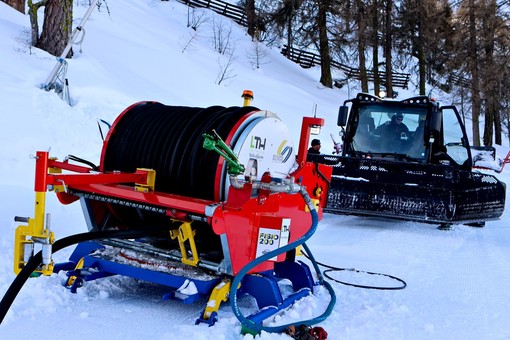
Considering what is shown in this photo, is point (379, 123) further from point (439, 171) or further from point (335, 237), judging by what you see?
point (335, 237)

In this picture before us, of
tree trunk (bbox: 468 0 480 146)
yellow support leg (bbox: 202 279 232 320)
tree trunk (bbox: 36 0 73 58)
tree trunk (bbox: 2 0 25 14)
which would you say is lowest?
yellow support leg (bbox: 202 279 232 320)

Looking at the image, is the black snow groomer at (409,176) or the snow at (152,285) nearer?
the snow at (152,285)

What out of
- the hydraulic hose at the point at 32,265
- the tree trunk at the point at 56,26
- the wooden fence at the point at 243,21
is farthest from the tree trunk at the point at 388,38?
the hydraulic hose at the point at 32,265

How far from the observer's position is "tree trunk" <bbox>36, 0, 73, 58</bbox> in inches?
446

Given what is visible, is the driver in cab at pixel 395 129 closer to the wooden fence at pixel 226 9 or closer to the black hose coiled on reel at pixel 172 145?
the black hose coiled on reel at pixel 172 145

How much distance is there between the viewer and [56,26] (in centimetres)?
1158

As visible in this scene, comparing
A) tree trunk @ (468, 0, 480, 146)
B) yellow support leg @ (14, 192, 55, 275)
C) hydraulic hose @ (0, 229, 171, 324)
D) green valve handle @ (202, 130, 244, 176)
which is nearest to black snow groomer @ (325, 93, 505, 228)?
green valve handle @ (202, 130, 244, 176)

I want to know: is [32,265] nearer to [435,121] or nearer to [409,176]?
[409,176]

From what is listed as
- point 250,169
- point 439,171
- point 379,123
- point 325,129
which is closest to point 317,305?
point 250,169

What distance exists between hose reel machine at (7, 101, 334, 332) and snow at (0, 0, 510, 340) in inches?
9.8

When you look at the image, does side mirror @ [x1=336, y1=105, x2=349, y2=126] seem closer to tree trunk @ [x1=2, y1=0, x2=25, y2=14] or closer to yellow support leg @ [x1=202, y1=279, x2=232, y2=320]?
yellow support leg @ [x1=202, y1=279, x2=232, y2=320]

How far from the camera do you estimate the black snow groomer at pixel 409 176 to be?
25.7 feet

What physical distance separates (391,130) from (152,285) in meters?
6.19

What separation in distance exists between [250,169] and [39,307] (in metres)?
1.71
